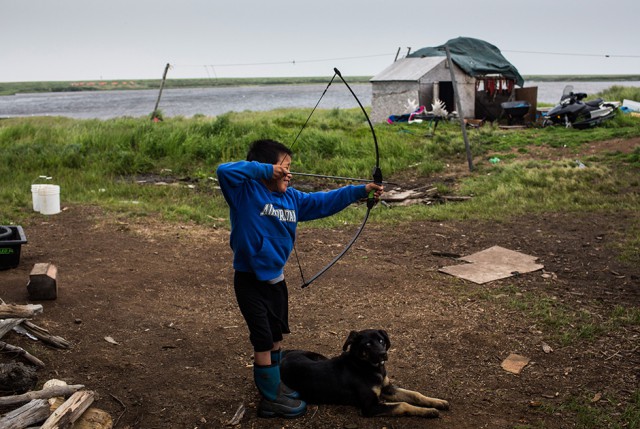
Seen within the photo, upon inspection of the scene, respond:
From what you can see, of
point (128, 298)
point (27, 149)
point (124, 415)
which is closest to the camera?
point (124, 415)

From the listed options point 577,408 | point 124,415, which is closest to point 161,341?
point 124,415

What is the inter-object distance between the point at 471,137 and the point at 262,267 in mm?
14326

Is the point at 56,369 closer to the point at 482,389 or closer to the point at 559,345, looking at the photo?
the point at 482,389

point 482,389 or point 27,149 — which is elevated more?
point 27,149

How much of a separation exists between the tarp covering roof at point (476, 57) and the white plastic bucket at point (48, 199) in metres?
15.5

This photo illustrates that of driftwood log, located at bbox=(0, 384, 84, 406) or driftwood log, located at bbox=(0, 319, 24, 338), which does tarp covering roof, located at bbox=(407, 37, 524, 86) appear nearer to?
driftwood log, located at bbox=(0, 319, 24, 338)

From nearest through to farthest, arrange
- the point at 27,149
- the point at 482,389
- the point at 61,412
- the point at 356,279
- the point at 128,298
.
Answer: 1. the point at 61,412
2. the point at 482,389
3. the point at 128,298
4. the point at 356,279
5. the point at 27,149

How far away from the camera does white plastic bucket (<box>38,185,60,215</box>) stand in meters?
10.2

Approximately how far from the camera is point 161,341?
17.8 ft

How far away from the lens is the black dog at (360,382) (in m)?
4.09

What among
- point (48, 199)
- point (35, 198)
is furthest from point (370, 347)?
point (35, 198)

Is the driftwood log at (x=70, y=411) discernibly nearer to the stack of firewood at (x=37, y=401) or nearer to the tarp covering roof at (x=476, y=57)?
the stack of firewood at (x=37, y=401)

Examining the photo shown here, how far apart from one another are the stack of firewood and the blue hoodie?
122 centimetres

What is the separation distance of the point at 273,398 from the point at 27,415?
55.0 inches
